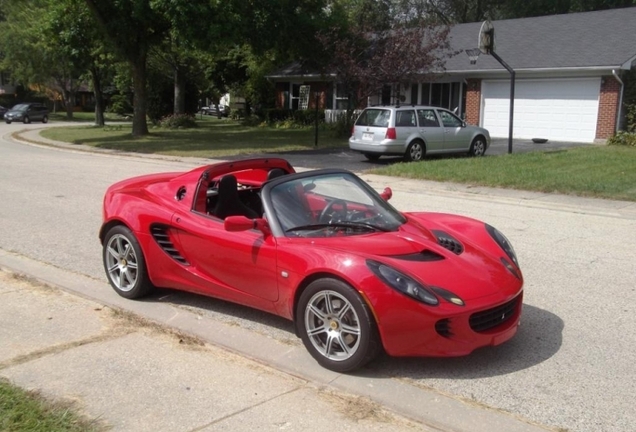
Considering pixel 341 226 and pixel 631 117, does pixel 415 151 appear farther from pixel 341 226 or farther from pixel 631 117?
pixel 341 226

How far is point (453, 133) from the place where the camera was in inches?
758

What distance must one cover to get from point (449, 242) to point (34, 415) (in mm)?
2973

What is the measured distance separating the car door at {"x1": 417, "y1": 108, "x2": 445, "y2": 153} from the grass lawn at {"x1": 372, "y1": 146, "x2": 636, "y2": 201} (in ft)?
4.48

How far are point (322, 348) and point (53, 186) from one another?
406 inches

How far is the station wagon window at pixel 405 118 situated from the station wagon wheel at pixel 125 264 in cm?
1314

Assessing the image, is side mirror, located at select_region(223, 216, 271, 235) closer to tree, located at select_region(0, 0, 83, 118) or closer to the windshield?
the windshield

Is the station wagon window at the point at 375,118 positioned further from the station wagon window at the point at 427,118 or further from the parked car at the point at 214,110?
the parked car at the point at 214,110

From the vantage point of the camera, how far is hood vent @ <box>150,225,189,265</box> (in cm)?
539

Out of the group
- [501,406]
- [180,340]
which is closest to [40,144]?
[180,340]

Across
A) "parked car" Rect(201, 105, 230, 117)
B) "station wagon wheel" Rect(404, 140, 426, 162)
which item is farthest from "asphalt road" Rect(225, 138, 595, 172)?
"parked car" Rect(201, 105, 230, 117)

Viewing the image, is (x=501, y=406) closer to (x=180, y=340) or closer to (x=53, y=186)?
(x=180, y=340)

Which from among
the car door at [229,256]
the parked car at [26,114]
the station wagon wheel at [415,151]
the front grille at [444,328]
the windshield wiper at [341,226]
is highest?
the parked car at [26,114]

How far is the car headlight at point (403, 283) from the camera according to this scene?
397 centimetres

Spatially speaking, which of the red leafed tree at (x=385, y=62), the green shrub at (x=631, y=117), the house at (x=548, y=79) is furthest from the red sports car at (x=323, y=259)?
the house at (x=548, y=79)
